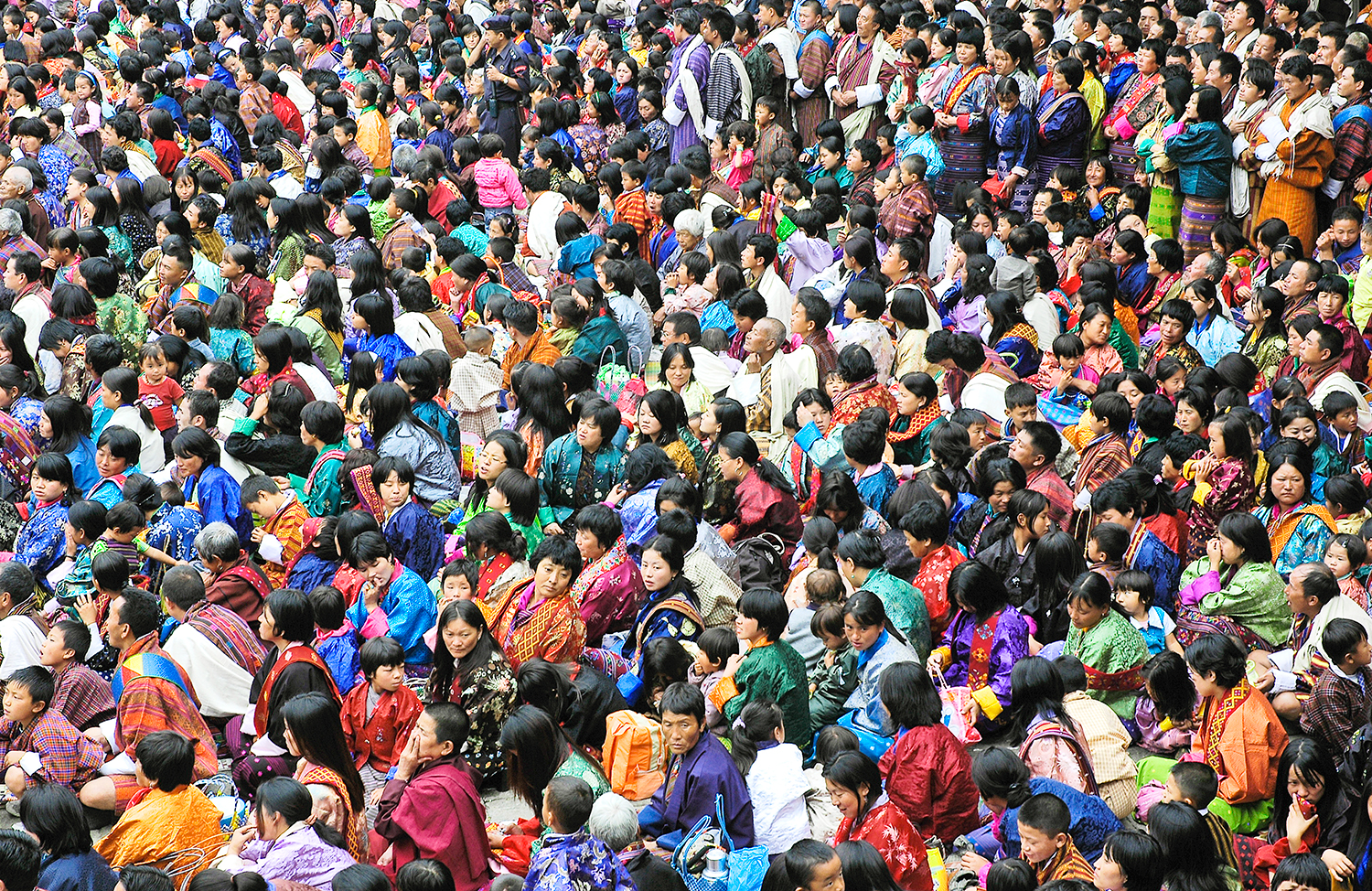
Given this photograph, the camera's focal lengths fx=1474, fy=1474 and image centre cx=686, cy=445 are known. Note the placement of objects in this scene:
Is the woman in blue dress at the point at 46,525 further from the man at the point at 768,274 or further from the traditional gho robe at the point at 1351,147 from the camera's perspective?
the traditional gho robe at the point at 1351,147

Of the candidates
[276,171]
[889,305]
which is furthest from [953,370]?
[276,171]

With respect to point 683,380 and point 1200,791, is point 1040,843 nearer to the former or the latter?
point 1200,791

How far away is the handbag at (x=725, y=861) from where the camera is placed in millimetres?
4871

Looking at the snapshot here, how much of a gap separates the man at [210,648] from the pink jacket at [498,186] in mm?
6024

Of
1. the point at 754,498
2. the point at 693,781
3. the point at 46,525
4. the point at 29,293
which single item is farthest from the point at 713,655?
the point at 29,293

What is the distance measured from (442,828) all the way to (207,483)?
9.37 feet

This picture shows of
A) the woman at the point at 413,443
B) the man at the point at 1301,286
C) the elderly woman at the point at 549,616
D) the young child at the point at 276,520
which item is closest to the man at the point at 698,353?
the woman at the point at 413,443

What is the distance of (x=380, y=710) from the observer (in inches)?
231

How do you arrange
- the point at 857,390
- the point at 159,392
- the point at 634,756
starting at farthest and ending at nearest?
the point at 159,392 → the point at 857,390 → the point at 634,756

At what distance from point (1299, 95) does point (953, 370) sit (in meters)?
3.47

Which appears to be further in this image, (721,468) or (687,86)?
(687,86)

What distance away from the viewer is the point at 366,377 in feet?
26.7

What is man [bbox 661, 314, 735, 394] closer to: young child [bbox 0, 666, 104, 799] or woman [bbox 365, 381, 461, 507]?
woman [bbox 365, 381, 461, 507]

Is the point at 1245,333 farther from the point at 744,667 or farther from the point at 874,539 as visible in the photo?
the point at 744,667
